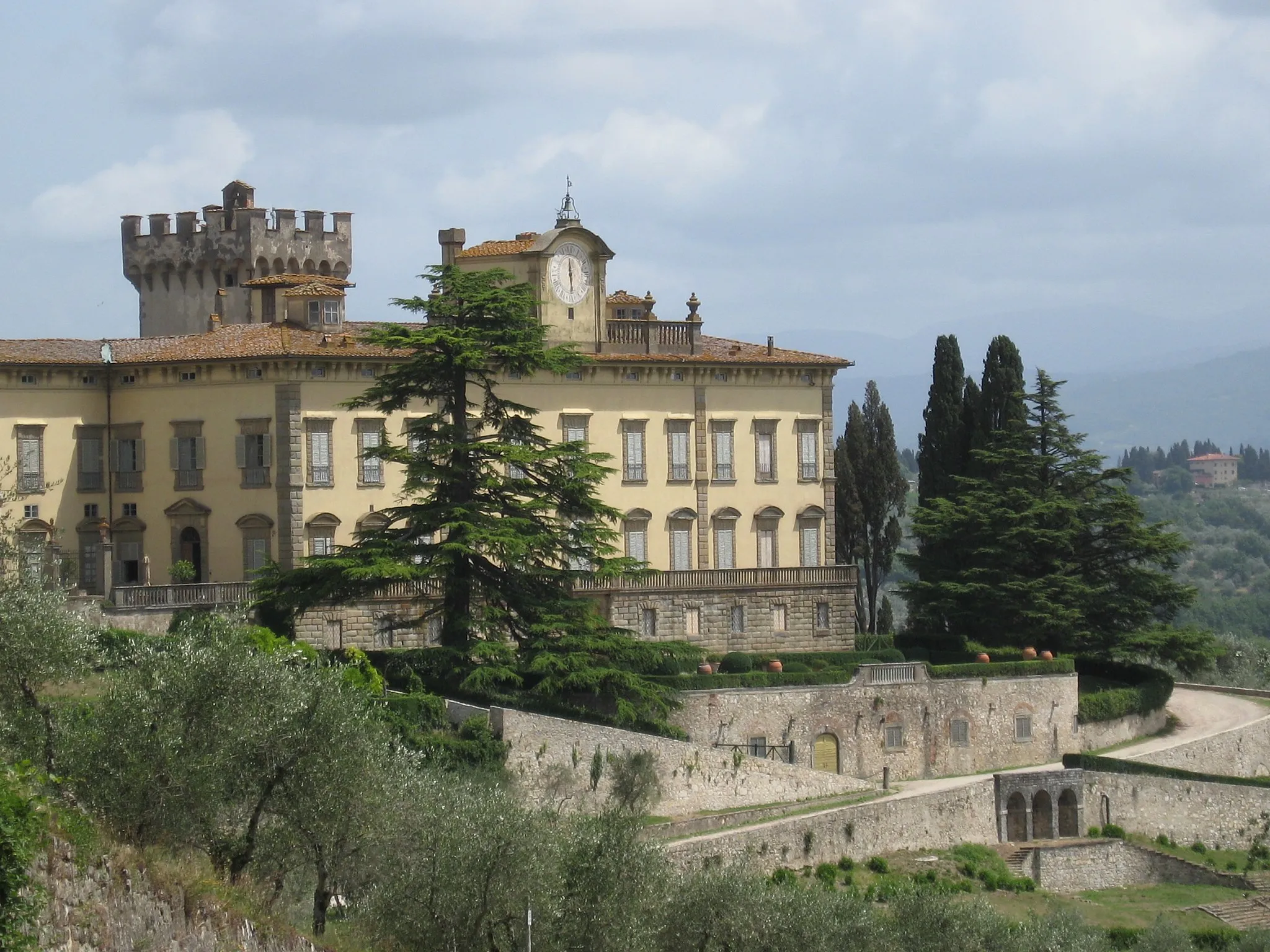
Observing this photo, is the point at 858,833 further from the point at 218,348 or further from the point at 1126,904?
the point at 218,348

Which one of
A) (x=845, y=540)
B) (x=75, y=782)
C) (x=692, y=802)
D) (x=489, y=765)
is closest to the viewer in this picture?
(x=75, y=782)

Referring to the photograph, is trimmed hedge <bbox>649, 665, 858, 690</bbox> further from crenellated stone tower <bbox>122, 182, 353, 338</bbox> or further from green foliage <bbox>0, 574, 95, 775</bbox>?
crenellated stone tower <bbox>122, 182, 353, 338</bbox>

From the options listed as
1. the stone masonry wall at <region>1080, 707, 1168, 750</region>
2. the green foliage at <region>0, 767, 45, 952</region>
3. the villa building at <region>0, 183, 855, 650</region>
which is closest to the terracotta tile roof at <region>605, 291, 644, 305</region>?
the villa building at <region>0, 183, 855, 650</region>

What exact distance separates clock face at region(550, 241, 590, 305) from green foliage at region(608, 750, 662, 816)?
14.6 m

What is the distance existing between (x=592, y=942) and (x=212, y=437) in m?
23.0

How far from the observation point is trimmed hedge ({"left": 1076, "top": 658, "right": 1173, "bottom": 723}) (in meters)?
57.0

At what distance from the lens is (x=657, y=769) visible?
1852 inches

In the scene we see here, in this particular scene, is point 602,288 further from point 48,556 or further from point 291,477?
point 48,556

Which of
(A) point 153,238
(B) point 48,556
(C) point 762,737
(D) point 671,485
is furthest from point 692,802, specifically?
(A) point 153,238

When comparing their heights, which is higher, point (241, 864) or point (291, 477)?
point (291, 477)

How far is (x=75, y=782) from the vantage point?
104ft

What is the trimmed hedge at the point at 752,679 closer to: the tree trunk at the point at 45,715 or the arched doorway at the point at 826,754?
the arched doorway at the point at 826,754

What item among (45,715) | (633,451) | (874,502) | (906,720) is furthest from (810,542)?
(45,715)

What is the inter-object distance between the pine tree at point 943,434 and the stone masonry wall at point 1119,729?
860cm
